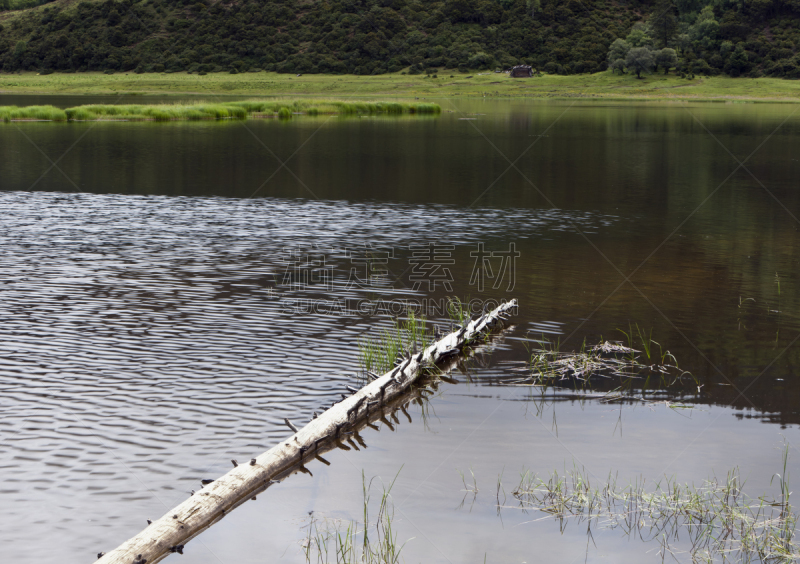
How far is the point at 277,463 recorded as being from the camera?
1038 centimetres

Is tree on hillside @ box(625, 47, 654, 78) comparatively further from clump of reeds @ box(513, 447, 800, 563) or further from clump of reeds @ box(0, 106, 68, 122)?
clump of reeds @ box(513, 447, 800, 563)

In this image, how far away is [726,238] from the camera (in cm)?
2898

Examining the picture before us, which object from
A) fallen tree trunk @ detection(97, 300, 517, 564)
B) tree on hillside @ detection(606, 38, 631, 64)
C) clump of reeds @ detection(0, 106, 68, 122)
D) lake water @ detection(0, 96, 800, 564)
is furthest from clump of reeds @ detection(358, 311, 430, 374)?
tree on hillside @ detection(606, 38, 631, 64)

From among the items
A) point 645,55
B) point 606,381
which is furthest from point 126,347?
point 645,55

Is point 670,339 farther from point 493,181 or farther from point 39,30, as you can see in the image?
point 39,30

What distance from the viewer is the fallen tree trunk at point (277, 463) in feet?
27.4

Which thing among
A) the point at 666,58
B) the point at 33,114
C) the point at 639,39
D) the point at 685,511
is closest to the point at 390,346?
the point at 685,511

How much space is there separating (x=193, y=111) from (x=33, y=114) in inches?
568

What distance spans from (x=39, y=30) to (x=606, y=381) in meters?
206

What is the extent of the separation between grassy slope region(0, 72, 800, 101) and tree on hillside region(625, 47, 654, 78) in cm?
204

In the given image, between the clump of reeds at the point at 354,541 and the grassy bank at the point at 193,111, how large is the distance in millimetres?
75364

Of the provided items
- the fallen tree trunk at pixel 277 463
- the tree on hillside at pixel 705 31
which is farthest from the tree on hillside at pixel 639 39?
the fallen tree trunk at pixel 277 463

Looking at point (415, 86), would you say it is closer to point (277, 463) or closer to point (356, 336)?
point (356, 336)

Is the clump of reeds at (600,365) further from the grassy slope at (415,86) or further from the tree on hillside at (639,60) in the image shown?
the tree on hillside at (639,60)
